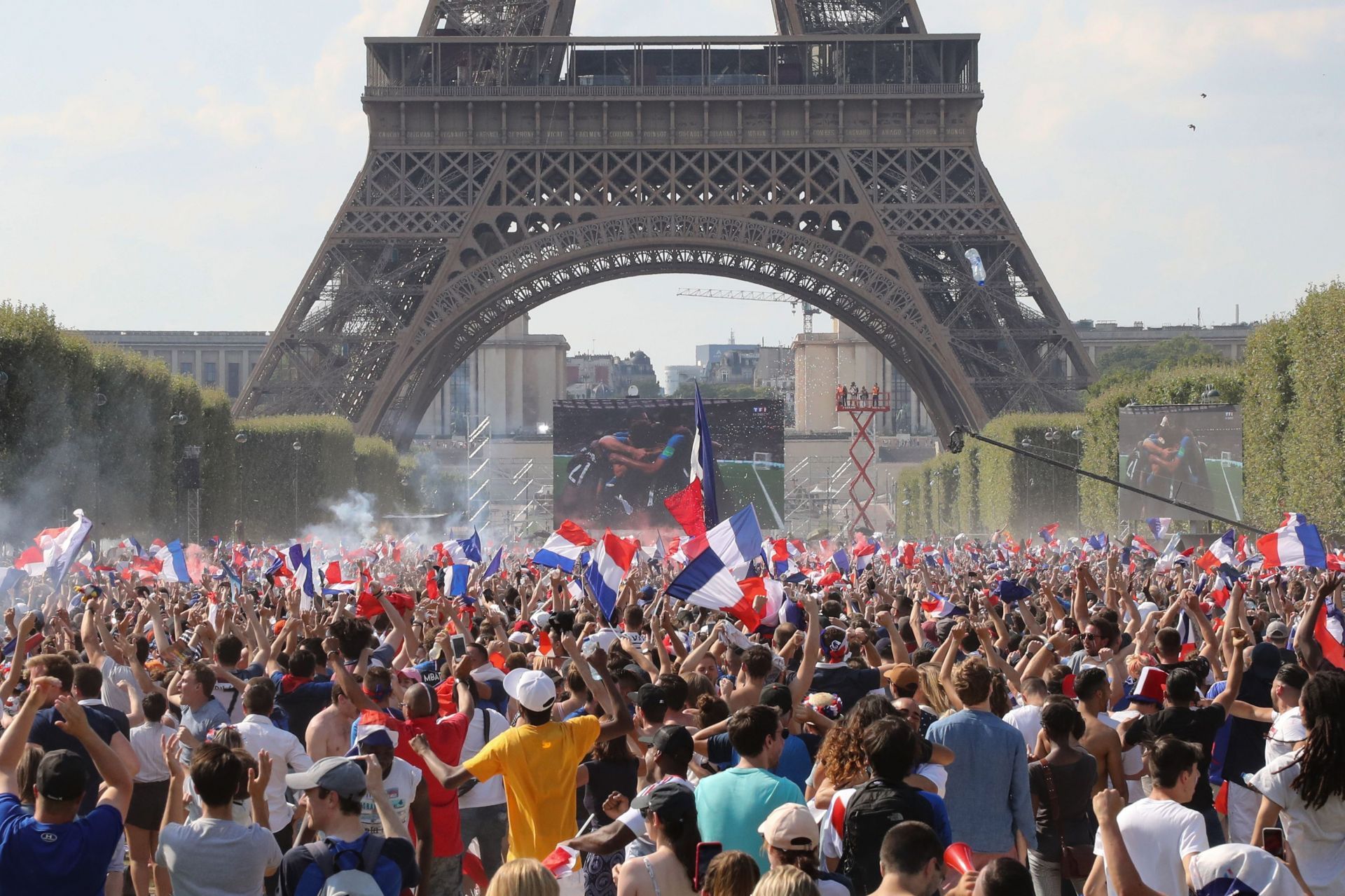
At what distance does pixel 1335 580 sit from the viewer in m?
9.10

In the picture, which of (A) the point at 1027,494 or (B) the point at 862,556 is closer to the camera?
(B) the point at 862,556

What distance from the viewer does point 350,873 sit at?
5.28 m

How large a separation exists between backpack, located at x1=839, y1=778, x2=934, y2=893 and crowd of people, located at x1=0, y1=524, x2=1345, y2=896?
1 centimetres

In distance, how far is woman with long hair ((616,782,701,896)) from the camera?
548 centimetres

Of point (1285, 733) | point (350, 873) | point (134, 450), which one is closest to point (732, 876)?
point (350, 873)

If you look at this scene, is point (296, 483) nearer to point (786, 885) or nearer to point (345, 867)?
point (345, 867)

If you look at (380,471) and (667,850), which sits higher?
(667,850)

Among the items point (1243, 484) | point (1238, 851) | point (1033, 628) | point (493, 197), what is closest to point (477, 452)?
point (493, 197)

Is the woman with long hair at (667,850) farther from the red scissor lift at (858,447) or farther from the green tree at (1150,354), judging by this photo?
the green tree at (1150,354)

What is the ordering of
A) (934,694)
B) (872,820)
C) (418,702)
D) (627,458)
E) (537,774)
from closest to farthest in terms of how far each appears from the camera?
1. (872,820)
2. (537,774)
3. (418,702)
4. (934,694)
5. (627,458)

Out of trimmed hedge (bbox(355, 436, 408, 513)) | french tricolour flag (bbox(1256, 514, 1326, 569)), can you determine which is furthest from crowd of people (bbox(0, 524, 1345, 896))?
trimmed hedge (bbox(355, 436, 408, 513))

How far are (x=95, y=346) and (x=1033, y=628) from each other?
37299mm

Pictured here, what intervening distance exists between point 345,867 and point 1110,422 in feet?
142

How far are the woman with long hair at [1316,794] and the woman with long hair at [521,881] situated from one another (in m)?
2.63
